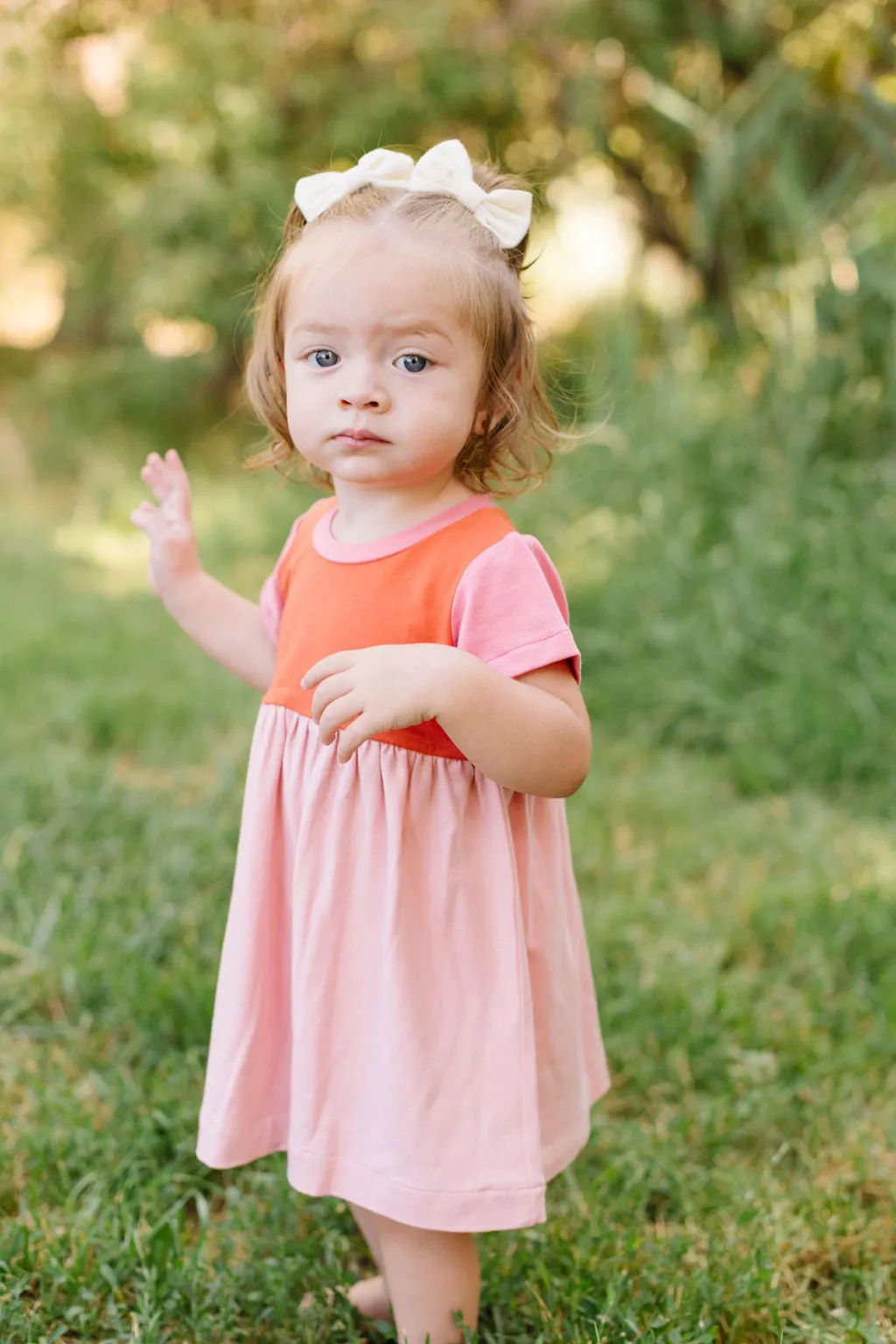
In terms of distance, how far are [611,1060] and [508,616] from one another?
1.05 metres

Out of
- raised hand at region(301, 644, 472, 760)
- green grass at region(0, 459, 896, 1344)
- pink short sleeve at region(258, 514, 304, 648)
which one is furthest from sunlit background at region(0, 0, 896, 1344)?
raised hand at region(301, 644, 472, 760)

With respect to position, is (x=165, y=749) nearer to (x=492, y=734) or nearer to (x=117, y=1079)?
(x=117, y=1079)

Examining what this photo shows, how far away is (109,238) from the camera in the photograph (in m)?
7.29

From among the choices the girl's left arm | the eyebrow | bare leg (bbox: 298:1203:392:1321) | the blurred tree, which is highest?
the blurred tree

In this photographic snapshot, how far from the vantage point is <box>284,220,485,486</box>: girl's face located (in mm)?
1201

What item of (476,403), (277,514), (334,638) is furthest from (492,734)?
(277,514)

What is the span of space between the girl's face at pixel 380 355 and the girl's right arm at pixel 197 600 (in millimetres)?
335

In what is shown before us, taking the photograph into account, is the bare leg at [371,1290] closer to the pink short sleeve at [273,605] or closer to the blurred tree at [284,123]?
the pink short sleeve at [273,605]

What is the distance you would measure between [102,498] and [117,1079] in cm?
450

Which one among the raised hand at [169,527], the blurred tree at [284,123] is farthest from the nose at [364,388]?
the blurred tree at [284,123]

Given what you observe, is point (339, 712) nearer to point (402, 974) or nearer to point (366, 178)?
point (402, 974)

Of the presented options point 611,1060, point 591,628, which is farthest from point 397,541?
point 591,628

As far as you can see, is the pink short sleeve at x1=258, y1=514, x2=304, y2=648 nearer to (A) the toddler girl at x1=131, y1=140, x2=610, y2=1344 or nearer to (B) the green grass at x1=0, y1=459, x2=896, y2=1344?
(A) the toddler girl at x1=131, y1=140, x2=610, y2=1344

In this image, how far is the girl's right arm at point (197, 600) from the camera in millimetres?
1529
